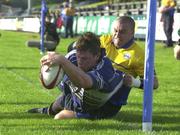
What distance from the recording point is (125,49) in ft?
24.7

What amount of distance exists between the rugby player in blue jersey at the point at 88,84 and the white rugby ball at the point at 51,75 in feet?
0.20

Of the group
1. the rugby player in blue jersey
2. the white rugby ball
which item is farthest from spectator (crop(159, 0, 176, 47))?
the white rugby ball

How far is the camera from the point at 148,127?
6441mm

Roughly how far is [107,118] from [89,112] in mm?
284

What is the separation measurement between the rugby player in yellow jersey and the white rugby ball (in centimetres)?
158

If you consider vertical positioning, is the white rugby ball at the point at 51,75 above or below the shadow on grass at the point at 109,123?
above

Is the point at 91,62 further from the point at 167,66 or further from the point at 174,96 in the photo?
the point at 167,66

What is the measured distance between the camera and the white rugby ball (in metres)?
5.98

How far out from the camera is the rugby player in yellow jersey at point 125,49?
24.1 feet

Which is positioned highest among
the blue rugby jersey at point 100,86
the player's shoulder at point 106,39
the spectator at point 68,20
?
the player's shoulder at point 106,39

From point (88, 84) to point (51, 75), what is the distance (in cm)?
45

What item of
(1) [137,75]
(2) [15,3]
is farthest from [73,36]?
(2) [15,3]

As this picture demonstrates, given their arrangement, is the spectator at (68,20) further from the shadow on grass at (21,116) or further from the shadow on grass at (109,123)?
the shadow on grass at (21,116)

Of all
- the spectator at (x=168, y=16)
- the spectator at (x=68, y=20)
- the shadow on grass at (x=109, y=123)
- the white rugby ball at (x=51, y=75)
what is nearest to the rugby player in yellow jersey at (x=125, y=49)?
the shadow on grass at (x=109, y=123)
